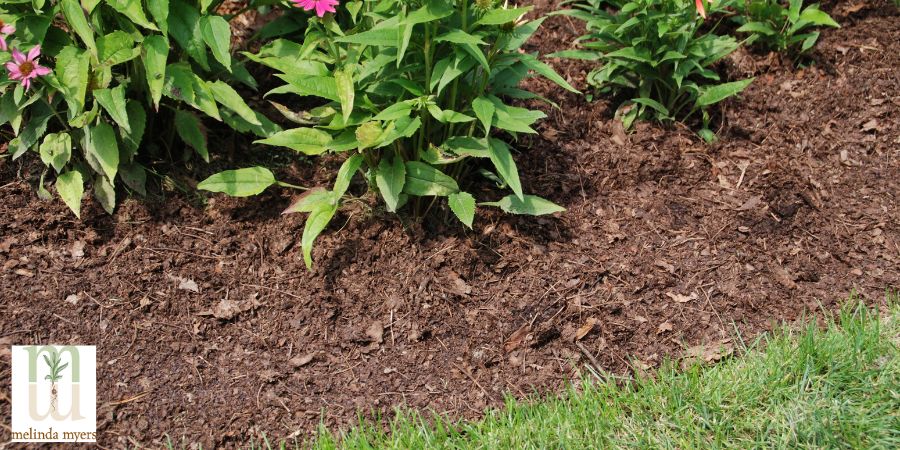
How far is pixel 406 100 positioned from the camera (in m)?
3.20

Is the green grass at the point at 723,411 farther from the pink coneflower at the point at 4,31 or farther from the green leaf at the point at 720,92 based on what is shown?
the pink coneflower at the point at 4,31

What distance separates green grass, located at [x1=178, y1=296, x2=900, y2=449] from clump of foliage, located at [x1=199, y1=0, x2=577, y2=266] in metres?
0.75

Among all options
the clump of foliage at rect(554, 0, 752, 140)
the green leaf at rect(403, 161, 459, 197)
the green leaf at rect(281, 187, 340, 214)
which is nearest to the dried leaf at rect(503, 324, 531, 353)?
the green leaf at rect(403, 161, 459, 197)

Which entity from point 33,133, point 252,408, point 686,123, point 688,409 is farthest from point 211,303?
point 686,123

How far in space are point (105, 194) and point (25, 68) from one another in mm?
601

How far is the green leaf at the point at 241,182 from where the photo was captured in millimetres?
3285

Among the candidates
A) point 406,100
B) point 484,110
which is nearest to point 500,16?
point 484,110

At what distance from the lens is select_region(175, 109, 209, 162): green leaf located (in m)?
3.44

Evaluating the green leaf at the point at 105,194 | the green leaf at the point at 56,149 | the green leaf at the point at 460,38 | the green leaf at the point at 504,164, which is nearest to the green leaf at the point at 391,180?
the green leaf at the point at 504,164

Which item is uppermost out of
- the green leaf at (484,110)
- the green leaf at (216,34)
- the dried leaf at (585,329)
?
the green leaf at (216,34)

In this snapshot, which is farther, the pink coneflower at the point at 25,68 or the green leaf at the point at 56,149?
the green leaf at the point at 56,149

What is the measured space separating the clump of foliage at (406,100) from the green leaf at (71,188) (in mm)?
495

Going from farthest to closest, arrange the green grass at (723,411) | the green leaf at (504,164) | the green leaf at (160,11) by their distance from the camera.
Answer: the green leaf at (504,164) < the green leaf at (160,11) < the green grass at (723,411)

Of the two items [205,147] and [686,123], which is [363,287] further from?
[686,123]
